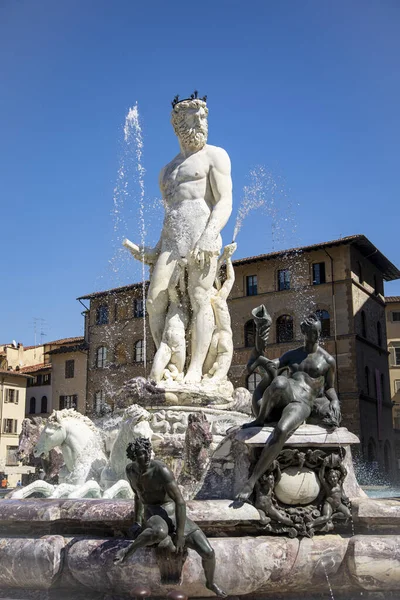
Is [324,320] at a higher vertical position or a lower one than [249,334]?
higher

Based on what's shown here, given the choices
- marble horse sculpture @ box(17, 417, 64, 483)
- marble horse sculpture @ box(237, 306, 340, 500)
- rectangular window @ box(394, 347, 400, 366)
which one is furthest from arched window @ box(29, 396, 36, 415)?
marble horse sculpture @ box(237, 306, 340, 500)

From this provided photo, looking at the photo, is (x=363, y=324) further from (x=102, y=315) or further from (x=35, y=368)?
(x=35, y=368)

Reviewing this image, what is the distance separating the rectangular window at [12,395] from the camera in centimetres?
5722

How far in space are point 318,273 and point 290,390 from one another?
42.0 metres

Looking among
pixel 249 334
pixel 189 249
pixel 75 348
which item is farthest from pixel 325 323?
pixel 189 249

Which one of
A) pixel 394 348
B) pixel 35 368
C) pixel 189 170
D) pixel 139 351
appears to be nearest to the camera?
pixel 189 170

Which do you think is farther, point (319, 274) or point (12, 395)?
point (12, 395)

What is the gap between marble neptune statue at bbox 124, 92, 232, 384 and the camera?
10141mm

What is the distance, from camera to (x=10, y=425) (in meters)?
57.4

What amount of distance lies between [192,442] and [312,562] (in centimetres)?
295

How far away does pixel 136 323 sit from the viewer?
51.5 m

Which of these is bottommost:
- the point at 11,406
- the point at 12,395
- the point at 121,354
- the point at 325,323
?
the point at 11,406

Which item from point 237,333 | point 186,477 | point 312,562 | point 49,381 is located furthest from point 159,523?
point 49,381

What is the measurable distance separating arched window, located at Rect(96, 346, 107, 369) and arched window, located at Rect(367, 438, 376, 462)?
20073mm
